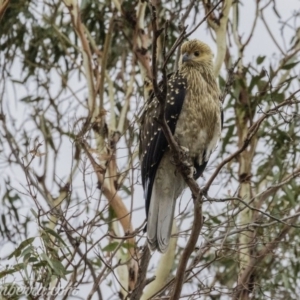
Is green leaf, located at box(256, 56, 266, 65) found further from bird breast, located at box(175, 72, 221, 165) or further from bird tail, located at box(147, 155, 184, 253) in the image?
bird tail, located at box(147, 155, 184, 253)

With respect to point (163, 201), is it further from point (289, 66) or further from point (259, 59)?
point (289, 66)

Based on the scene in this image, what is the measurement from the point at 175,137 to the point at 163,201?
10.3 inches

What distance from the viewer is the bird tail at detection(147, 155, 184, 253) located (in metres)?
3.48

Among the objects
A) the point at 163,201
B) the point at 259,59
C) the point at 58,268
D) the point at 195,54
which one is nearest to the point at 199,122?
the point at 163,201

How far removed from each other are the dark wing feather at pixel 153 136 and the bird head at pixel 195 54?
0.27 m

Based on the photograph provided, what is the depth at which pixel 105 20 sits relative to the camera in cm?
543

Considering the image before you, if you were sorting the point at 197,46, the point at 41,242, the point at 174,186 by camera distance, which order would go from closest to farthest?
the point at 41,242
the point at 174,186
the point at 197,46

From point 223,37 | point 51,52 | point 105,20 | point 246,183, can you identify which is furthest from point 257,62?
point 51,52

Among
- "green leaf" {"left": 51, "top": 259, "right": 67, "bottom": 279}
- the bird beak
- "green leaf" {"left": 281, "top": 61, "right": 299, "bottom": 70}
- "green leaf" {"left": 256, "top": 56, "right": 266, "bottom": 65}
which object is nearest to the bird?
the bird beak

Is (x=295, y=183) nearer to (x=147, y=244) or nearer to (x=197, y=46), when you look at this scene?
(x=197, y=46)

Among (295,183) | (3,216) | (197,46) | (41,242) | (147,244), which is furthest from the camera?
(3,216)

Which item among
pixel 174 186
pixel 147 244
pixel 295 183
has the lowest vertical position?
pixel 147 244

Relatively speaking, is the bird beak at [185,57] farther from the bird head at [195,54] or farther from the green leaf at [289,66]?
the green leaf at [289,66]

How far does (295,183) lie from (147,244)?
133 centimetres
